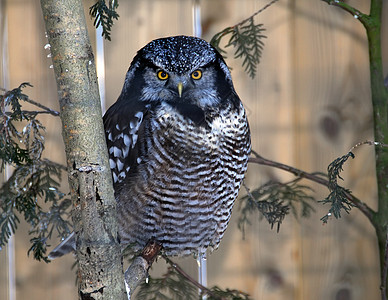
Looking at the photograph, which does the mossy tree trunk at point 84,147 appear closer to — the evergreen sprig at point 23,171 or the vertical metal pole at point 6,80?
the evergreen sprig at point 23,171

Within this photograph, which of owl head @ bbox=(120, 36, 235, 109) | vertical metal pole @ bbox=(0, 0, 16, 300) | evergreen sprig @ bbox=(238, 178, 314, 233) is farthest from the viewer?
vertical metal pole @ bbox=(0, 0, 16, 300)

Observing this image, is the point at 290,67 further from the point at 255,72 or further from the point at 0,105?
the point at 0,105

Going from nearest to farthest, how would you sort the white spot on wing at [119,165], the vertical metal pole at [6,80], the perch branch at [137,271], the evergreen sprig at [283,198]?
the perch branch at [137,271] → the white spot on wing at [119,165] → the evergreen sprig at [283,198] → the vertical metal pole at [6,80]

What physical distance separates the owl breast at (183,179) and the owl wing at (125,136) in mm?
30

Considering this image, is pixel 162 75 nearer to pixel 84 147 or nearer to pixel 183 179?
pixel 183 179

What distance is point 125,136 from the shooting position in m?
1.47

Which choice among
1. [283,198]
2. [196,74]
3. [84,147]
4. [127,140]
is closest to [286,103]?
[283,198]

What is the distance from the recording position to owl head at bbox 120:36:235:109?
1.39 metres

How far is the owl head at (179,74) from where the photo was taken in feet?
4.55

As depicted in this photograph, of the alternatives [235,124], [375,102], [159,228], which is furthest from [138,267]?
[375,102]

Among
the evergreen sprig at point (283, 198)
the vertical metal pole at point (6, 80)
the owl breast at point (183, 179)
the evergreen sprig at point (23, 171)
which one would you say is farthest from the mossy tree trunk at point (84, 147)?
the vertical metal pole at point (6, 80)

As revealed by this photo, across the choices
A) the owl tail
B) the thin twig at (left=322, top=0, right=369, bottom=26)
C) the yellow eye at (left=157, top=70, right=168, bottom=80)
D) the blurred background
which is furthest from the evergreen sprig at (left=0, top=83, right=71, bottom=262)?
the thin twig at (left=322, top=0, right=369, bottom=26)

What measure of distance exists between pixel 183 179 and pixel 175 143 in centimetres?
10

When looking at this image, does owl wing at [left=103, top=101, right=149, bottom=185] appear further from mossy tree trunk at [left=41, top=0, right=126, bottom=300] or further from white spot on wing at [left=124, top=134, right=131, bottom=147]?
mossy tree trunk at [left=41, top=0, right=126, bottom=300]
